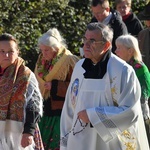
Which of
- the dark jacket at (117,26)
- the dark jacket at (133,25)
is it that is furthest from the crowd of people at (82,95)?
the dark jacket at (133,25)

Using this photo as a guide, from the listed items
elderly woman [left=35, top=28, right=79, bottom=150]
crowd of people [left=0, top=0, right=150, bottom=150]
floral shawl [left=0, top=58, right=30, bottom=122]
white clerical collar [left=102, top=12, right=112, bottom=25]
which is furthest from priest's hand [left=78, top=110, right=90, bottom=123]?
white clerical collar [left=102, top=12, right=112, bottom=25]


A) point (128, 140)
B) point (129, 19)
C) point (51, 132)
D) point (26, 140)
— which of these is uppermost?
point (129, 19)

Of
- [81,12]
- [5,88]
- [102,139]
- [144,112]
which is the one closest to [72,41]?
[81,12]

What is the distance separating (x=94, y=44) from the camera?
6.31 metres

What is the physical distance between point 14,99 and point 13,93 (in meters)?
0.06

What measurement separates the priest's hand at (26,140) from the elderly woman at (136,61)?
6.04 ft

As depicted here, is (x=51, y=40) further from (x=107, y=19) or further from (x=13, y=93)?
(x=13, y=93)

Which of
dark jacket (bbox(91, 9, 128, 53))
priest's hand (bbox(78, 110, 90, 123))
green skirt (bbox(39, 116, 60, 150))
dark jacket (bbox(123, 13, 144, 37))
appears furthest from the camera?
dark jacket (bbox(123, 13, 144, 37))

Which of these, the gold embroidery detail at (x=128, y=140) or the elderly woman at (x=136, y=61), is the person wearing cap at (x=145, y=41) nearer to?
the elderly woman at (x=136, y=61)

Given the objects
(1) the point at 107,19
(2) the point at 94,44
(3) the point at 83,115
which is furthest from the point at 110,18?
(3) the point at 83,115

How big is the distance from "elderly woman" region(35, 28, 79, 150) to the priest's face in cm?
245

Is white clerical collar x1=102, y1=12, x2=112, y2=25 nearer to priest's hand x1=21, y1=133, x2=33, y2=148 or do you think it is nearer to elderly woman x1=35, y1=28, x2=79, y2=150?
elderly woman x1=35, y1=28, x2=79, y2=150

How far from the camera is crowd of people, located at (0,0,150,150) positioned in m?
6.19

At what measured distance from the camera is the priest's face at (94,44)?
6.31 metres
